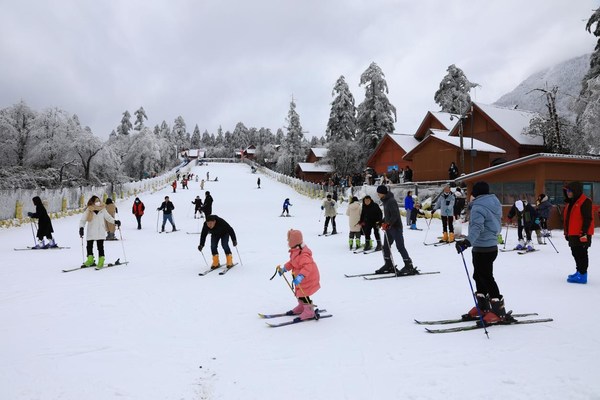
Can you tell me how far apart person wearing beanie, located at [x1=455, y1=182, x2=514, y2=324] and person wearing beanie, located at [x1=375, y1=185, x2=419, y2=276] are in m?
3.14

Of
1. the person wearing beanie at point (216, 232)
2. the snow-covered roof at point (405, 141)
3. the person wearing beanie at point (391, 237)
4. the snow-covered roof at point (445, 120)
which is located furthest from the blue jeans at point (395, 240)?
the snow-covered roof at point (445, 120)

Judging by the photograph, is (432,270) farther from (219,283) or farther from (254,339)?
(254,339)

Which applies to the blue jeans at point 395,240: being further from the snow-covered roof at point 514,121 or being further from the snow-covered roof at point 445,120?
the snow-covered roof at point 445,120

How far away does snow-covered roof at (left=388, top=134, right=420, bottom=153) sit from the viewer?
35.9 m

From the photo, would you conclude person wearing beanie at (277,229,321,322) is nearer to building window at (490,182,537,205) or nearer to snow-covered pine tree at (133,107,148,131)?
building window at (490,182,537,205)

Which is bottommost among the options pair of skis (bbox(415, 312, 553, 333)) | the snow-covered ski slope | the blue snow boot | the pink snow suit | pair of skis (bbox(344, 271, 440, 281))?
the snow-covered ski slope

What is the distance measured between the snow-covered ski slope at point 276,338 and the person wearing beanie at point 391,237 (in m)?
0.41

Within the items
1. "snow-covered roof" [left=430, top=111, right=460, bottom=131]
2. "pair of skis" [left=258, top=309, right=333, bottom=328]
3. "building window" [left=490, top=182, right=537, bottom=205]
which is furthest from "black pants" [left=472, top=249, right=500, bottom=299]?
"snow-covered roof" [left=430, top=111, right=460, bottom=131]

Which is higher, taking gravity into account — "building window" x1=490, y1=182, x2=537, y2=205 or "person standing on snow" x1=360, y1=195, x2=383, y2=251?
"building window" x1=490, y1=182, x2=537, y2=205

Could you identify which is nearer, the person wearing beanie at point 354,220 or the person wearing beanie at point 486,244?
the person wearing beanie at point 486,244

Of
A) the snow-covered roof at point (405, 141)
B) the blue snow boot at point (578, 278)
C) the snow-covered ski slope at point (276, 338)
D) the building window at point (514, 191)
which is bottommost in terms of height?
the snow-covered ski slope at point (276, 338)

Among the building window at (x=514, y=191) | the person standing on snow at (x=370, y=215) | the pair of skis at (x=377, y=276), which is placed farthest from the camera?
the building window at (x=514, y=191)

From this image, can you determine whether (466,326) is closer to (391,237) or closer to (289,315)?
(289,315)

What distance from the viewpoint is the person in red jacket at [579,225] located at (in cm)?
687
